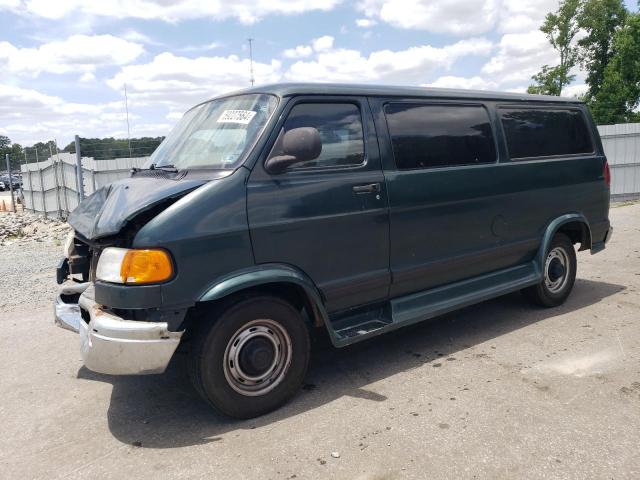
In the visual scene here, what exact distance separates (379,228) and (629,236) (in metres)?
7.40

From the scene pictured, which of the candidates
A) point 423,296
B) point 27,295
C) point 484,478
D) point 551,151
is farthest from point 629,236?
point 27,295

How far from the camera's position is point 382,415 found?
11.1 feet

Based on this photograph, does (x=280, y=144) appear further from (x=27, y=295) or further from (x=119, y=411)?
(x=27, y=295)

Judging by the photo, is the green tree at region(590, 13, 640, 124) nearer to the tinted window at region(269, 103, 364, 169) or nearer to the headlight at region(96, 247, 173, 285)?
the tinted window at region(269, 103, 364, 169)

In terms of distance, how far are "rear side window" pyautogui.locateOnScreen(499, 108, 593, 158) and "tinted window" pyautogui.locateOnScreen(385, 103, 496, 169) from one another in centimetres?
36

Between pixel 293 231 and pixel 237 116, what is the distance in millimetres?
940

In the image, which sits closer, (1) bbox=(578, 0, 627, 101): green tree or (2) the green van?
(2) the green van

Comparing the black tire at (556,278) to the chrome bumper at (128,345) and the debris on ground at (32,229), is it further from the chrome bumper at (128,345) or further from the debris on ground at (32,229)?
the debris on ground at (32,229)

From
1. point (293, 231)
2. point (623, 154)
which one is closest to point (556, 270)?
point (293, 231)

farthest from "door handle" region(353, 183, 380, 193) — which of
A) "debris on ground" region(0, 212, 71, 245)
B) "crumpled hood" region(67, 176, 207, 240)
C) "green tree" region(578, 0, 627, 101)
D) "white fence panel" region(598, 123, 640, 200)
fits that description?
"green tree" region(578, 0, 627, 101)

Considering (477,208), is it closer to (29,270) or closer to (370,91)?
(370,91)

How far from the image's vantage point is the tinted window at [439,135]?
4.11 m

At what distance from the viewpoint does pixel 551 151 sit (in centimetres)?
534

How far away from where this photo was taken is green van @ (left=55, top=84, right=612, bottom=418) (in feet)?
10.2
